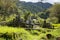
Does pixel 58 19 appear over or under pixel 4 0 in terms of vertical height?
under

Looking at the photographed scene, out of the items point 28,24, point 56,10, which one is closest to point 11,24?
point 28,24

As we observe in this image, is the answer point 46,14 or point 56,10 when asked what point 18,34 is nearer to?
point 56,10

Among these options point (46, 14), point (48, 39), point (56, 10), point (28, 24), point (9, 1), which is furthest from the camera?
point (46, 14)

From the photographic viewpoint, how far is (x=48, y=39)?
1756 centimetres

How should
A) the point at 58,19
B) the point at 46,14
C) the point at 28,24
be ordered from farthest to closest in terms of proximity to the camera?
the point at 46,14 < the point at 58,19 < the point at 28,24

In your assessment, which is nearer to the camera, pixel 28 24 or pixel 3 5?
pixel 28 24

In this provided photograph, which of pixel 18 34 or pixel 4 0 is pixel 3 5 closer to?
pixel 4 0

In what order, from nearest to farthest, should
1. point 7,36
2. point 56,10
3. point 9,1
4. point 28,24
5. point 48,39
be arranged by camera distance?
point 7,36
point 48,39
point 28,24
point 9,1
point 56,10

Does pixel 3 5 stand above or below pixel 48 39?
above

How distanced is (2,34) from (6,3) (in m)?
22.5

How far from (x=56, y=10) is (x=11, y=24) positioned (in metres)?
35.8

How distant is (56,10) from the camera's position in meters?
57.1

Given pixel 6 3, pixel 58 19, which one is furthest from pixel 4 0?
pixel 58 19

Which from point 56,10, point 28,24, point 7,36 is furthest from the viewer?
point 56,10
